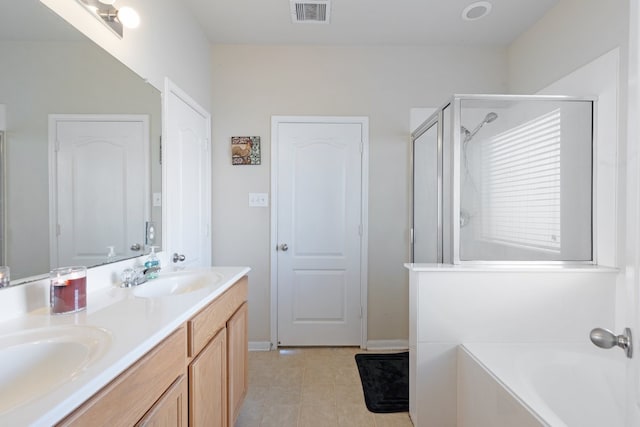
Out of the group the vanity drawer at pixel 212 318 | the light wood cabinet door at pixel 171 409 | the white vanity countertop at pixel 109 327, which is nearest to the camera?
the white vanity countertop at pixel 109 327

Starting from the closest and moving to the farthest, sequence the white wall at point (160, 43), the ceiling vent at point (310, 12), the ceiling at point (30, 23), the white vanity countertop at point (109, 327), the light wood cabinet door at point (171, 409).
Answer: the white vanity countertop at point (109, 327), the light wood cabinet door at point (171, 409), the ceiling at point (30, 23), the white wall at point (160, 43), the ceiling vent at point (310, 12)

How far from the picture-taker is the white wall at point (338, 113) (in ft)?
8.80

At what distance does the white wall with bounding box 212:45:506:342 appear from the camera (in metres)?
2.68

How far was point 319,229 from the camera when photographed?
2711 millimetres

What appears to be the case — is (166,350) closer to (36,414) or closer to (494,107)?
(36,414)

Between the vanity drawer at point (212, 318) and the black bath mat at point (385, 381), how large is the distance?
1.09 m

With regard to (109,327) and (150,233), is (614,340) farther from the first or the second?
(150,233)

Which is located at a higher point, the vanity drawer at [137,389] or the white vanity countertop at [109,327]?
the white vanity countertop at [109,327]

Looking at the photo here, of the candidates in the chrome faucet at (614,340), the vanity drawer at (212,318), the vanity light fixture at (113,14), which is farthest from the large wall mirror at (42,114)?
the chrome faucet at (614,340)

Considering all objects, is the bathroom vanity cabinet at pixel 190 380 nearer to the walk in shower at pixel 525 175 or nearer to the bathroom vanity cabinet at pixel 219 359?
the bathroom vanity cabinet at pixel 219 359

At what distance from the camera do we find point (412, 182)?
8.79ft

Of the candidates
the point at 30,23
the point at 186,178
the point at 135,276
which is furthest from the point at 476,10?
the point at 135,276

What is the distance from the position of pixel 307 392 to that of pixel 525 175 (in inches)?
77.6

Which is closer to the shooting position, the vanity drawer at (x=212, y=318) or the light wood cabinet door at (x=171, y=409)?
the light wood cabinet door at (x=171, y=409)
